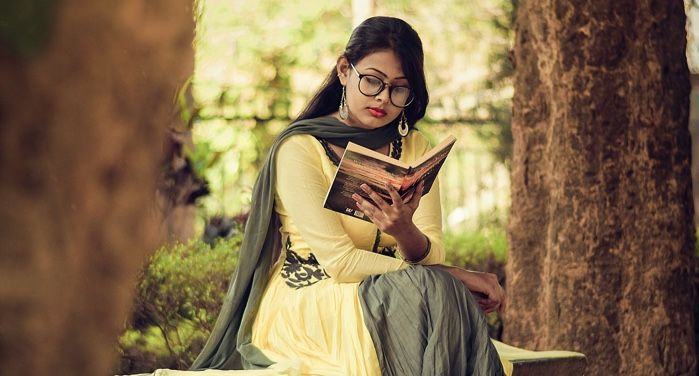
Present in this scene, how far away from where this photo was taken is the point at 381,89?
330 centimetres

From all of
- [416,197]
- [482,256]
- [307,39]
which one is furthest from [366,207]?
[307,39]

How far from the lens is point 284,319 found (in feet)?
10.7

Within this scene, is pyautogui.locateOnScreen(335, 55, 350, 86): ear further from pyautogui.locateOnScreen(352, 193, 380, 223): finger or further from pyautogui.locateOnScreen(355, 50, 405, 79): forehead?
pyautogui.locateOnScreen(352, 193, 380, 223): finger

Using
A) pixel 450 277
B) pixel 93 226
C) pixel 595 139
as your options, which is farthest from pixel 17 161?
pixel 595 139

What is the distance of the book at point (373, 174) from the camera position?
2.92 meters

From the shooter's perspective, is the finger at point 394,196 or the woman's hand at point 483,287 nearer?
the finger at point 394,196

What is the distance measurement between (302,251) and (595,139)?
5.57 feet

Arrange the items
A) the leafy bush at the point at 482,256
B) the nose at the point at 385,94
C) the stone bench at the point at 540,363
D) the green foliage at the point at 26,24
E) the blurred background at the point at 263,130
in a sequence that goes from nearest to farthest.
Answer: the green foliage at the point at 26,24
the nose at the point at 385,94
the stone bench at the point at 540,363
the blurred background at the point at 263,130
the leafy bush at the point at 482,256

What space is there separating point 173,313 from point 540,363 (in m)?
1.77

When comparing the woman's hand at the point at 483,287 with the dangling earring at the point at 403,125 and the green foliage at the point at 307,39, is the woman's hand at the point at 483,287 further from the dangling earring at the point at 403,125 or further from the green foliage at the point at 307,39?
the green foliage at the point at 307,39

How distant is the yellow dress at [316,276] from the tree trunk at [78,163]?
8.32 ft

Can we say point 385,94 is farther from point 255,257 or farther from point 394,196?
point 255,257

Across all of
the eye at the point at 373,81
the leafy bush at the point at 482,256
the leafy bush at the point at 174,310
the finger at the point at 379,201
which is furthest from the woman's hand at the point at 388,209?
the leafy bush at the point at 482,256

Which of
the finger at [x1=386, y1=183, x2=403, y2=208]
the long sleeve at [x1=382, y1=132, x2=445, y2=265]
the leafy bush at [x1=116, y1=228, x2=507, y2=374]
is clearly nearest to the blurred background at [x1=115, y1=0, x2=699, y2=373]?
the leafy bush at [x1=116, y1=228, x2=507, y2=374]
